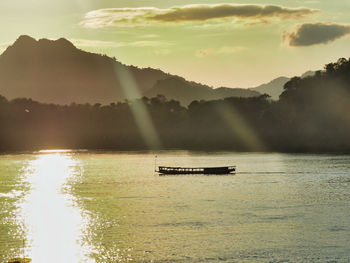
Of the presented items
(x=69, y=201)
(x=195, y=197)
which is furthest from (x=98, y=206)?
(x=195, y=197)

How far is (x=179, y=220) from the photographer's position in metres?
93.9

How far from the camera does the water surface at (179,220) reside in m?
72.2

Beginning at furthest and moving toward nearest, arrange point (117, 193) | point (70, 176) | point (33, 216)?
1. point (70, 176)
2. point (117, 193)
3. point (33, 216)

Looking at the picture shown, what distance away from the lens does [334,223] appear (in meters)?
90.1

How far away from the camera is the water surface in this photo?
2844 inches

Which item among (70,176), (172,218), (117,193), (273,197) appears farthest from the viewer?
(70,176)

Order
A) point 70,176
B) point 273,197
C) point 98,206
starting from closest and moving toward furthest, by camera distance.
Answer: point 98,206 → point 273,197 → point 70,176

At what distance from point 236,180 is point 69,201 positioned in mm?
54542

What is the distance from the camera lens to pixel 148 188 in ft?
477

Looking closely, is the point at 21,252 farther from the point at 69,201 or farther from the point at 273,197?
the point at 273,197

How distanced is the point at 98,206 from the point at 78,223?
18.5 m

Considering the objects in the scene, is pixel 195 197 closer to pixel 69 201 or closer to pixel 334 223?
pixel 69 201

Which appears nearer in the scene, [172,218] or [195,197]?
[172,218]

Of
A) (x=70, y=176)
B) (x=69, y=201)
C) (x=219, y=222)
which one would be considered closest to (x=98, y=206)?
(x=69, y=201)
